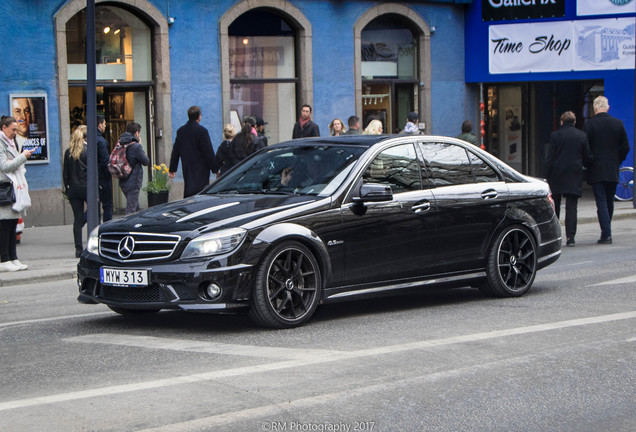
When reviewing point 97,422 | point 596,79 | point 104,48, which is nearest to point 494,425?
point 97,422

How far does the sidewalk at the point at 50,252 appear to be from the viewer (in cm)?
1255

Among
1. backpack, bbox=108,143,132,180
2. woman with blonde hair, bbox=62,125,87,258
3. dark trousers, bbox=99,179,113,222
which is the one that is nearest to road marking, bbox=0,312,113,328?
woman with blonde hair, bbox=62,125,87,258

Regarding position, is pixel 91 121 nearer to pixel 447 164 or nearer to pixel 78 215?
pixel 78 215

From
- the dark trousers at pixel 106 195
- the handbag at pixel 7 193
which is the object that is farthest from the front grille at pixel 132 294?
the dark trousers at pixel 106 195

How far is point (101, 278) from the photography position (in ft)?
26.8

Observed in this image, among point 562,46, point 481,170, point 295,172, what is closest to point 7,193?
point 295,172

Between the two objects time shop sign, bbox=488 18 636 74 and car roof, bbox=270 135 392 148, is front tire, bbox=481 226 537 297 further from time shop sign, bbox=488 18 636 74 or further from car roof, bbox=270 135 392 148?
time shop sign, bbox=488 18 636 74

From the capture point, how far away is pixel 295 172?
8.93 meters

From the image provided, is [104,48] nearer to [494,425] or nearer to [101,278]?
[101,278]

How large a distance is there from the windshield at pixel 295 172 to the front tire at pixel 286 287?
653 mm

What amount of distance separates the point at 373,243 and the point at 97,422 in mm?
3610

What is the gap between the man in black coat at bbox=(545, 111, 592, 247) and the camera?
14.8m

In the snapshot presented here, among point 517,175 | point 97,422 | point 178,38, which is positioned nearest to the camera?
point 97,422

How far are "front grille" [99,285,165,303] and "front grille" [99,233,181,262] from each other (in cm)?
22
